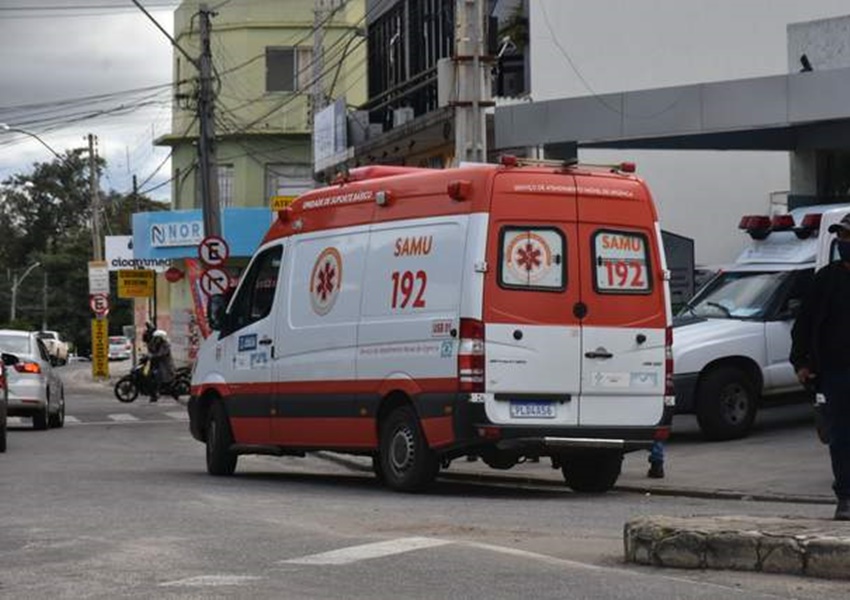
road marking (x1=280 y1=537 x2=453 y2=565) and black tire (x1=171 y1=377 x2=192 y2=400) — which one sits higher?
black tire (x1=171 y1=377 x2=192 y2=400)

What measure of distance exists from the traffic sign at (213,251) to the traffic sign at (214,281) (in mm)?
190

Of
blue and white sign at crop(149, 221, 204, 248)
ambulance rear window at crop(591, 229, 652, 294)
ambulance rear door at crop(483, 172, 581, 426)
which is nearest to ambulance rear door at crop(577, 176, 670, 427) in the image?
ambulance rear window at crop(591, 229, 652, 294)

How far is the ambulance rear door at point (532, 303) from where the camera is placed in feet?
43.6

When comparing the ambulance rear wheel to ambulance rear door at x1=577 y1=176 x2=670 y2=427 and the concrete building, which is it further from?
the concrete building

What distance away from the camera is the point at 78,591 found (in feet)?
27.5

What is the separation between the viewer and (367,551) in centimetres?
965

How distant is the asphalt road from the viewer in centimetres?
838

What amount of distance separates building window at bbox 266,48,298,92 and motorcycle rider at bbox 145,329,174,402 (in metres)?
21.4

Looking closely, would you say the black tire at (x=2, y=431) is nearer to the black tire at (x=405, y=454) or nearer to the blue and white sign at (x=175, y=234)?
the black tire at (x=405, y=454)

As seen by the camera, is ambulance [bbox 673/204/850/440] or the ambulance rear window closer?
the ambulance rear window

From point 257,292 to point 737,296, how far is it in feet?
22.0

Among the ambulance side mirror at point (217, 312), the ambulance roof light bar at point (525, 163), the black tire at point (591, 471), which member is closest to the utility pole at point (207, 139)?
the ambulance side mirror at point (217, 312)

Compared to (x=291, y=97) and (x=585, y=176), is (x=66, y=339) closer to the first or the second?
(x=291, y=97)

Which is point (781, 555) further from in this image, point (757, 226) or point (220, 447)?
point (757, 226)
